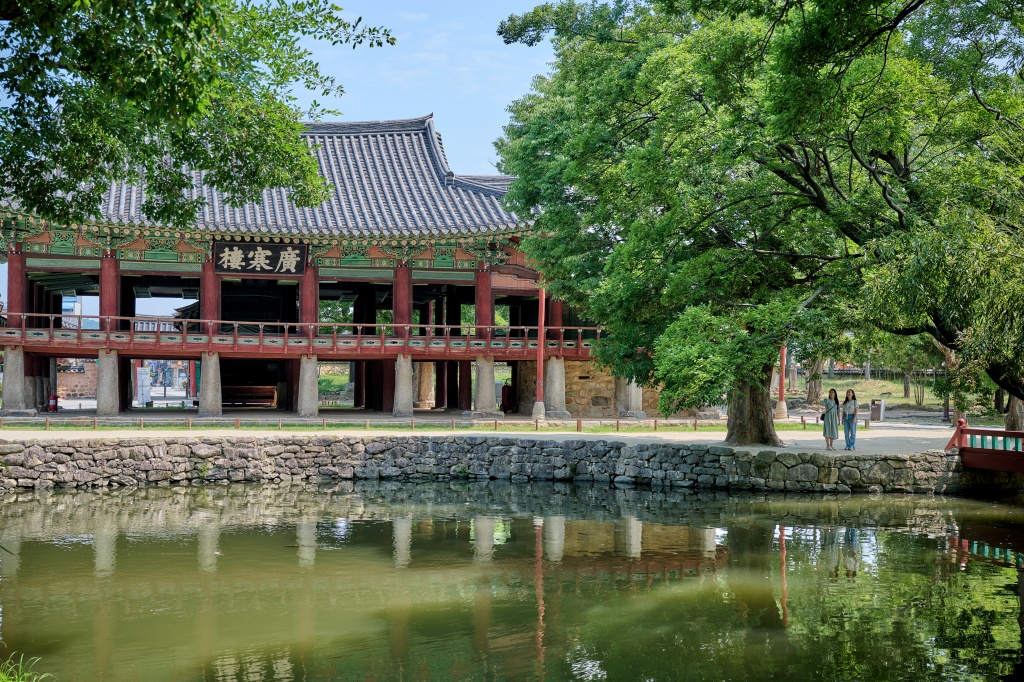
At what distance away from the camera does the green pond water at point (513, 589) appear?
905 cm

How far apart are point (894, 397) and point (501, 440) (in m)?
31.6

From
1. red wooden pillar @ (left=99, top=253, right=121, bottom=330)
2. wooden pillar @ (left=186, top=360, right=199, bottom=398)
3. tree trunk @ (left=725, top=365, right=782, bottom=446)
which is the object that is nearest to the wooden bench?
red wooden pillar @ (left=99, top=253, right=121, bottom=330)

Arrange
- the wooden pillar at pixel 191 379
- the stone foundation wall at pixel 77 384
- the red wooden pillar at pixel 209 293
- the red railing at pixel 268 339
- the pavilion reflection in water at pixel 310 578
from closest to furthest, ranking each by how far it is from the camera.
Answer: the pavilion reflection in water at pixel 310 578 → the red railing at pixel 268 339 → the red wooden pillar at pixel 209 293 → the wooden pillar at pixel 191 379 → the stone foundation wall at pixel 77 384

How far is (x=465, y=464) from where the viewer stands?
74.9 feet

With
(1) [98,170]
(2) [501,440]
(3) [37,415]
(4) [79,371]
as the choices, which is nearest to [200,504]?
(2) [501,440]

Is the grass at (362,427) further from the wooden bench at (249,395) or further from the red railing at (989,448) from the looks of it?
the wooden bench at (249,395)

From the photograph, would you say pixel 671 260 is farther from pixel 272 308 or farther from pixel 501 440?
pixel 272 308

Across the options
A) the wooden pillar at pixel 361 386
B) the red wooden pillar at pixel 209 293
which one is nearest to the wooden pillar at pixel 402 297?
the red wooden pillar at pixel 209 293

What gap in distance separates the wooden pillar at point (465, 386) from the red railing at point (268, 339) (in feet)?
10.5

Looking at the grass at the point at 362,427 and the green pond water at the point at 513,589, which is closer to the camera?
the green pond water at the point at 513,589

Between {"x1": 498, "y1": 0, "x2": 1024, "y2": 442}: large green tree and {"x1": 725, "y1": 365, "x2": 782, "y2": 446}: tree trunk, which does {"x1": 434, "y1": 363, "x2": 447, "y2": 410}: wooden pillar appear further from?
{"x1": 725, "y1": 365, "x2": 782, "y2": 446}: tree trunk

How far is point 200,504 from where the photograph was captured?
734 inches

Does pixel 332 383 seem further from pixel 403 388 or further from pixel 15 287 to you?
pixel 15 287

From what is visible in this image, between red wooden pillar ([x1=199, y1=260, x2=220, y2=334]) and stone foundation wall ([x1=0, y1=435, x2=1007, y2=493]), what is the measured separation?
281 inches
